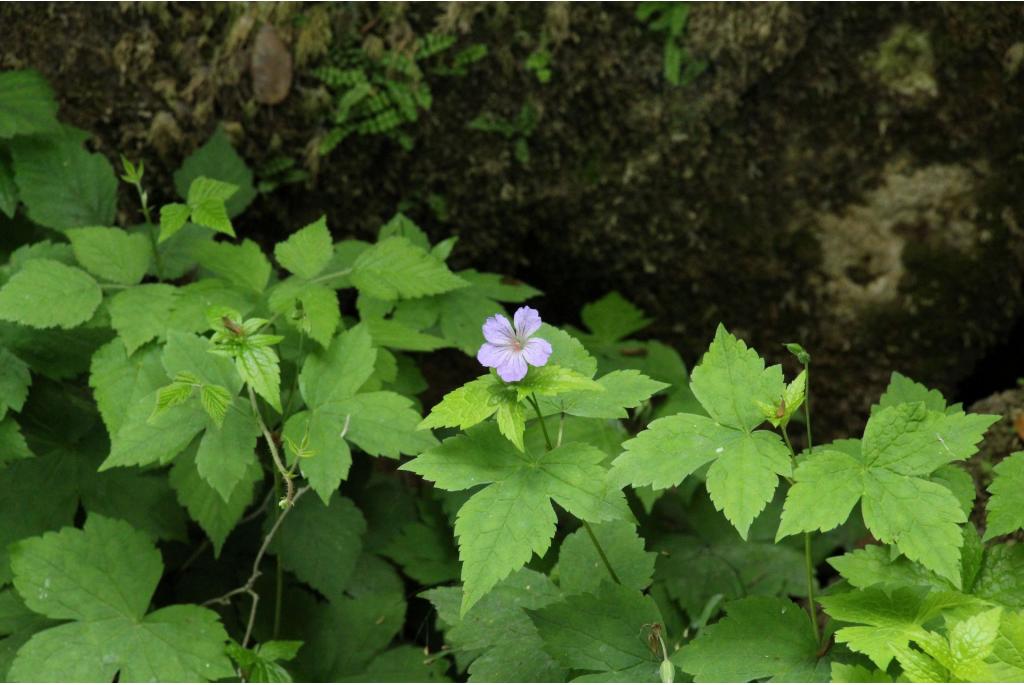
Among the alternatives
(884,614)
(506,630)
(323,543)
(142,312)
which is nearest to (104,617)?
(323,543)

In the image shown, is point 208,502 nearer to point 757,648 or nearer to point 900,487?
point 757,648

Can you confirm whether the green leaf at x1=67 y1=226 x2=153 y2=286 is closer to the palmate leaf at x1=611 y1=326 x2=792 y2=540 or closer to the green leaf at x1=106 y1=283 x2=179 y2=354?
the green leaf at x1=106 y1=283 x2=179 y2=354

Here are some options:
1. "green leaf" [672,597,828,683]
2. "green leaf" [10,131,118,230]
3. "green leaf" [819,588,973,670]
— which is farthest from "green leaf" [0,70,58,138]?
"green leaf" [819,588,973,670]

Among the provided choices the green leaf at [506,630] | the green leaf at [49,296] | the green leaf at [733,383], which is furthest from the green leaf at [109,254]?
the green leaf at [733,383]

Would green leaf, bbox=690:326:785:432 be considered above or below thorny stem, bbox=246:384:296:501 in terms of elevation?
above

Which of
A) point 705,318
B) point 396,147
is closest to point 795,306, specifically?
point 705,318
